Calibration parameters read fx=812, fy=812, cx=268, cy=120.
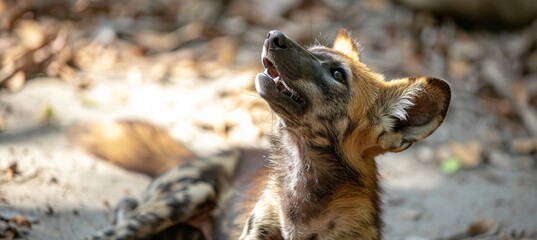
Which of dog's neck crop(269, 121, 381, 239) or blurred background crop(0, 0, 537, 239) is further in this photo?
blurred background crop(0, 0, 537, 239)

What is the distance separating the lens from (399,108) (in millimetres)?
4590

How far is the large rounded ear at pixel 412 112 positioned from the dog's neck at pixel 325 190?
250 millimetres

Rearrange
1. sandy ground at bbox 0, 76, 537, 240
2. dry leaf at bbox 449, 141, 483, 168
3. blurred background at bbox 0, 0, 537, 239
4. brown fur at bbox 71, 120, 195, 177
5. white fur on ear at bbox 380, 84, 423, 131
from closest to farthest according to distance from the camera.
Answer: white fur on ear at bbox 380, 84, 423, 131, sandy ground at bbox 0, 76, 537, 240, blurred background at bbox 0, 0, 537, 239, brown fur at bbox 71, 120, 195, 177, dry leaf at bbox 449, 141, 483, 168

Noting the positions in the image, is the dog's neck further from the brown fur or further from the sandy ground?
the brown fur

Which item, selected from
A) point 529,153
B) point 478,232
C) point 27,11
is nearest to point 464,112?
point 529,153

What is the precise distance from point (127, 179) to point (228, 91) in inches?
83.3

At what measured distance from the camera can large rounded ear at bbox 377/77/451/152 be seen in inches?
175

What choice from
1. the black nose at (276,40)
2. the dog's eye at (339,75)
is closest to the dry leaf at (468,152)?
the dog's eye at (339,75)

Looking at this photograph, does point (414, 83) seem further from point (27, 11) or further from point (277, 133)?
point (27, 11)

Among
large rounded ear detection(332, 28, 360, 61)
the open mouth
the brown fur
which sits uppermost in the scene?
large rounded ear detection(332, 28, 360, 61)

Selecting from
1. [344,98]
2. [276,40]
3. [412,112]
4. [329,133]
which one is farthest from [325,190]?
[276,40]

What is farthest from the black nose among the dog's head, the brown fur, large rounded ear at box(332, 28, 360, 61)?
the brown fur

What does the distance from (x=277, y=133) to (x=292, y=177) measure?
28 cm

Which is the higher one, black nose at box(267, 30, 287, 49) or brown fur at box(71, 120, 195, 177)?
black nose at box(267, 30, 287, 49)
